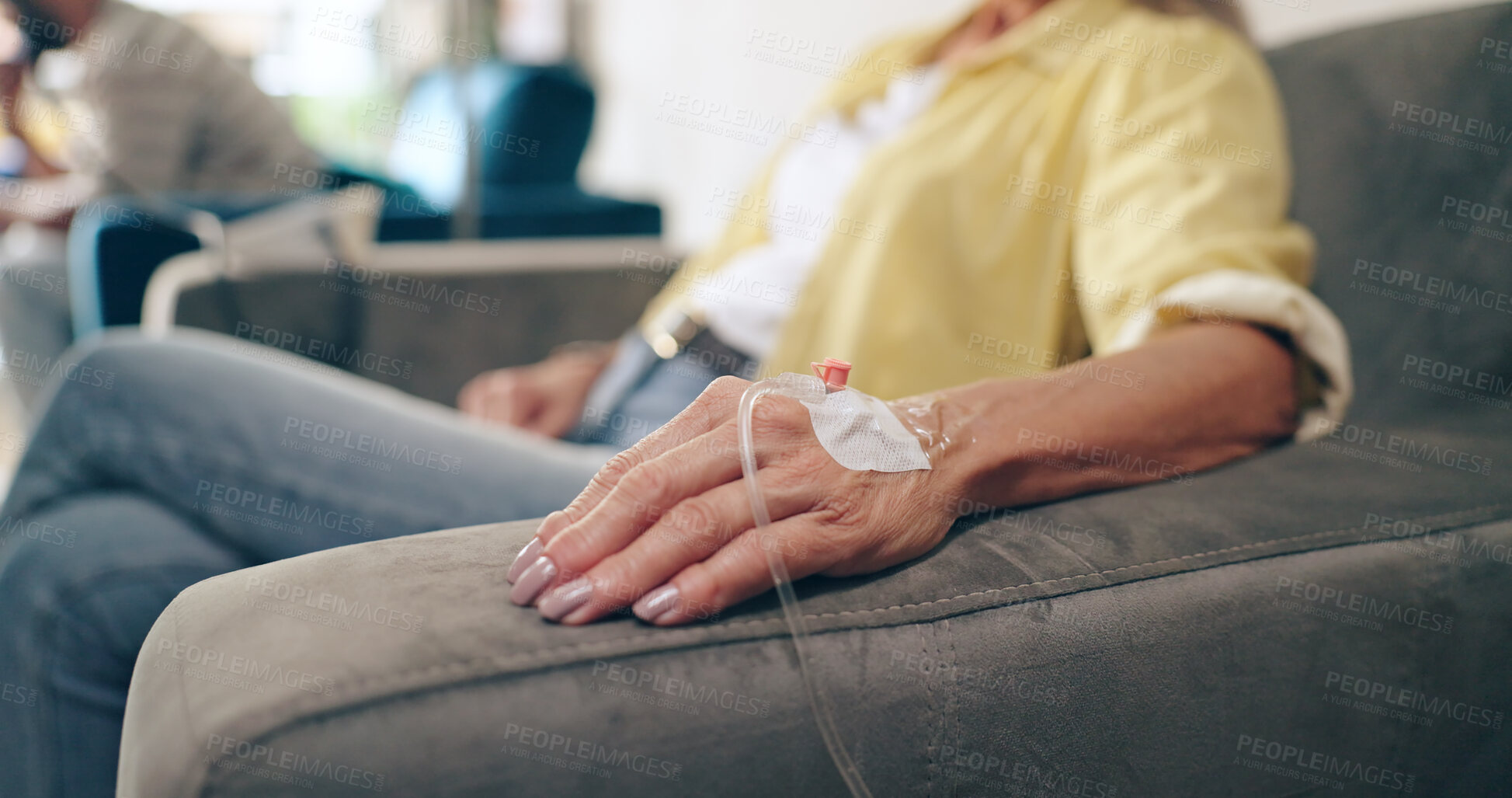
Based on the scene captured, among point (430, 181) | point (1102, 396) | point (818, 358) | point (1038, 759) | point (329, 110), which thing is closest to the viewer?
point (1038, 759)

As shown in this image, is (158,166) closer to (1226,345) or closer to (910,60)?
(910,60)

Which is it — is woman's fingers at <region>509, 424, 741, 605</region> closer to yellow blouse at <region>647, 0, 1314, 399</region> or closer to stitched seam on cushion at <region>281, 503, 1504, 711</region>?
stitched seam on cushion at <region>281, 503, 1504, 711</region>

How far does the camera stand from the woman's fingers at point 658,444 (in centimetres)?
38

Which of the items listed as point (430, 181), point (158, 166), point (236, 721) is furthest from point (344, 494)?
point (430, 181)

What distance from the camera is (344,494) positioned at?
620mm

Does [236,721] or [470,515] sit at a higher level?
[236,721]

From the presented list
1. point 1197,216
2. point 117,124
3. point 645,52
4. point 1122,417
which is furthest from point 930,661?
point 645,52

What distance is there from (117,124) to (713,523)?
237 centimetres

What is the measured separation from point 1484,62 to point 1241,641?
65 centimetres

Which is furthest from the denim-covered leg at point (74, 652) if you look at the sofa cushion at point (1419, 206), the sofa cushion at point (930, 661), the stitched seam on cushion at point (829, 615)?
the sofa cushion at point (1419, 206)

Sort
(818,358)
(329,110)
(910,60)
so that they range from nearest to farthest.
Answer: (818,358) < (910,60) < (329,110)

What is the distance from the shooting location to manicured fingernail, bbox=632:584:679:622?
0.34 metres

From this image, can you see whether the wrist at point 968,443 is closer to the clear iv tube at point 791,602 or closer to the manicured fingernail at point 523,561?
the clear iv tube at point 791,602

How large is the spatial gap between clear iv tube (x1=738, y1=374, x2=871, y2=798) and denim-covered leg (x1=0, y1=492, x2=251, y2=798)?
442mm
